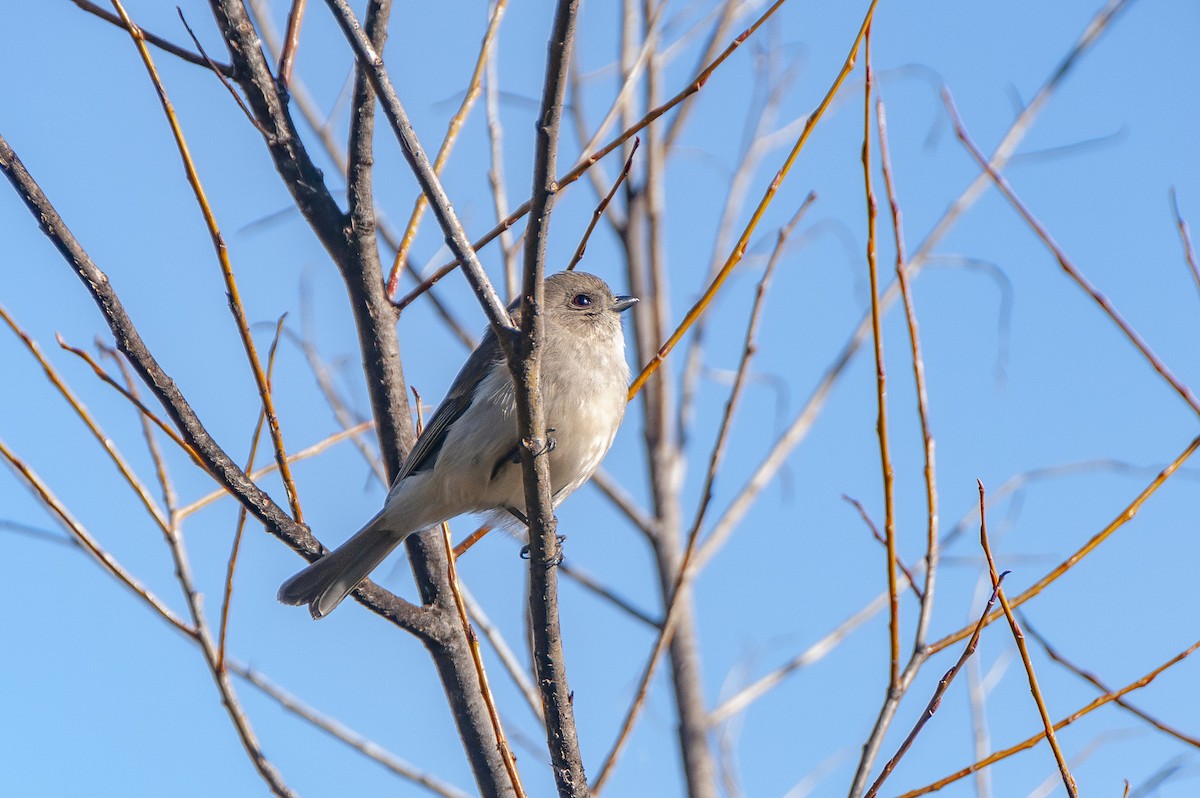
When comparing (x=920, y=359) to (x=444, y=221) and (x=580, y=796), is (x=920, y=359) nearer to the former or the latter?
(x=444, y=221)

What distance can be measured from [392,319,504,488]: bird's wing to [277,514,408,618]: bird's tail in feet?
1.00

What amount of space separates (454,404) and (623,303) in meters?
1.04

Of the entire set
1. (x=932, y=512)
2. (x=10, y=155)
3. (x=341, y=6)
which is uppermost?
(x=10, y=155)

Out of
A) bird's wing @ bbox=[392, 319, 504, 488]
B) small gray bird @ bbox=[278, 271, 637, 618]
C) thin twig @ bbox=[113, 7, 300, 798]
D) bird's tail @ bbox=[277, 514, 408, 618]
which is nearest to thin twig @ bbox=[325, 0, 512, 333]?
thin twig @ bbox=[113, 7, 300, 798]

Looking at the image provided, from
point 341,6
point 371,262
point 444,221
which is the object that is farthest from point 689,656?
point 341,6

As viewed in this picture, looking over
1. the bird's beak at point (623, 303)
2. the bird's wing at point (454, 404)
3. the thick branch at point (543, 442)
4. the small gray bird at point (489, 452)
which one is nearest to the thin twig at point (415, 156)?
the thick branch at point (543, 442)

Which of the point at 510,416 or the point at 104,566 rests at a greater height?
the point at 510,416

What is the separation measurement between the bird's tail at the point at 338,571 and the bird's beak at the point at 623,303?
1.56m

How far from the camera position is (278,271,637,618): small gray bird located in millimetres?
4445

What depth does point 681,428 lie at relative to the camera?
266 inches

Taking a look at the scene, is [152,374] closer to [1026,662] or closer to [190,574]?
[190,574]

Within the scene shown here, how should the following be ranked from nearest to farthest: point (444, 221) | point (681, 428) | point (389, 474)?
point (444, 221) < point (389, 474) < point (681, 428)

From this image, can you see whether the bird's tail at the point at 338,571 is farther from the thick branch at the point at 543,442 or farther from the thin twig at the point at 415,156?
the thin twig at the point at 415,156

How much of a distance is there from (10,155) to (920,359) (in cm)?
233
